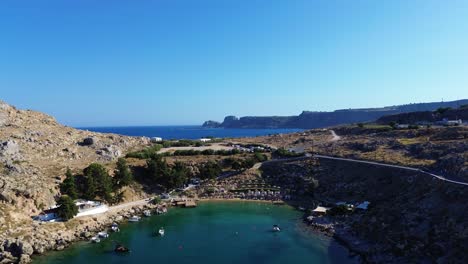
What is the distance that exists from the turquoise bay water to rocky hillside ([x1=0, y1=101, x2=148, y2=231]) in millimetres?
13594

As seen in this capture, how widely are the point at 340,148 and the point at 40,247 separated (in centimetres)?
7340

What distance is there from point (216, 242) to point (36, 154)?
45899 mm

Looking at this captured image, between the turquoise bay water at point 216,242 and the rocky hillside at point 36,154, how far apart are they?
1359 cm

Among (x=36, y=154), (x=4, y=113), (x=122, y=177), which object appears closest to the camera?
(x=122, y=177)

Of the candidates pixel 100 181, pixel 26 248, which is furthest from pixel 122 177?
pixel 26 248

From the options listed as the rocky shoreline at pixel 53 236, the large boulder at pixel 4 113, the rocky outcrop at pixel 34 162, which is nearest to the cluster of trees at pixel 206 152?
the rocky outcrop at pixel 34 162

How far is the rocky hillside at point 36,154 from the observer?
60.6 m

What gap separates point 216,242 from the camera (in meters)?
56.4

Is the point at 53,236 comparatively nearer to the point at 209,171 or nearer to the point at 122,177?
the point at 122,177

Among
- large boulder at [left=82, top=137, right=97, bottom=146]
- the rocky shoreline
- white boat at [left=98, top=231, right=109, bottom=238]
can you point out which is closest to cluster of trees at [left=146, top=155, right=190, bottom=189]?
the rocky shoreline

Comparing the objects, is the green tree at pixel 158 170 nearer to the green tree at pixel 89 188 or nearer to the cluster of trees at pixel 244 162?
the green tree at pixel 89 188

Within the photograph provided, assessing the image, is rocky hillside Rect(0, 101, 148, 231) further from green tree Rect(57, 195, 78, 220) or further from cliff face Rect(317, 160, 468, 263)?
cliff face Rect(317, 160, 468, 263)

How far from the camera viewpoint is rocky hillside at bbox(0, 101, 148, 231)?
2387 inches

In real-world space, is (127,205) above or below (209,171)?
below
